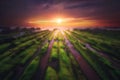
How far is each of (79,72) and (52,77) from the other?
8.44 meters

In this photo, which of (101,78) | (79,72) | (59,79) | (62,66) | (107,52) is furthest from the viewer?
(107,52)

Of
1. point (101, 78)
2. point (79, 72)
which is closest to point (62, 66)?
point (79, 72)

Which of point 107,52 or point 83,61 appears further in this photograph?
point 107,52

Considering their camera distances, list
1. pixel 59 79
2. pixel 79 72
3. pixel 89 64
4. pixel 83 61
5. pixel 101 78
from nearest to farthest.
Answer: pixel 59 79 < pixel 101 78 < pixel 79 72 < pixel 89 64 < pixel 83 61

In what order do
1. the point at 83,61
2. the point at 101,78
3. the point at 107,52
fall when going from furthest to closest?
the point at 107,52 → the point at 83,61 → the point at 101,78

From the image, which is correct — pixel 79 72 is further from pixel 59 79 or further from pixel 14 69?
pixel 14 69

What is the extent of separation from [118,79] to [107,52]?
3017 cm

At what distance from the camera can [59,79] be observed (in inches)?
1374

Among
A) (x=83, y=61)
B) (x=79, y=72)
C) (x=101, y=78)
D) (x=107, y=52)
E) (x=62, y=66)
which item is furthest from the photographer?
(x=107, y=52)

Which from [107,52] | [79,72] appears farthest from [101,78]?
[107,52]

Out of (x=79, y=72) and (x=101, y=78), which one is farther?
(x=79, y=72)

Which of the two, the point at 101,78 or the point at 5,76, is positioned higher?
the point at 5,76

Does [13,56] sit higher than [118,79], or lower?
higher

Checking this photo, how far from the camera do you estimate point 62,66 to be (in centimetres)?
4356
